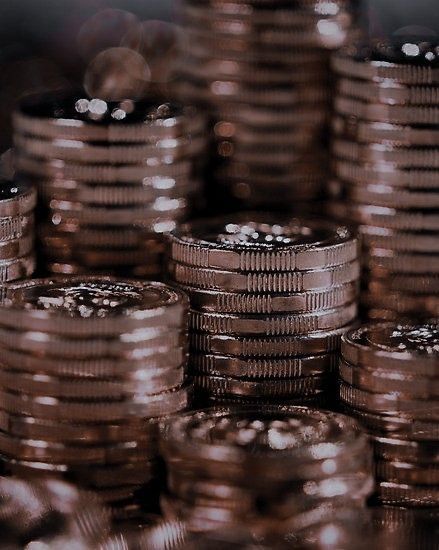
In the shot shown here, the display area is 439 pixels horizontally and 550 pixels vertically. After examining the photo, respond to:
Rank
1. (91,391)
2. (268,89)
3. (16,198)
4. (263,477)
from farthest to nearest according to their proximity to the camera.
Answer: (268,89), (16,198), (91,391), (263,477)

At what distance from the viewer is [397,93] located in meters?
1.59

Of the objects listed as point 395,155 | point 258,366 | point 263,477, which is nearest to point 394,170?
point 395,155

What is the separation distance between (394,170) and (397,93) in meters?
0.09

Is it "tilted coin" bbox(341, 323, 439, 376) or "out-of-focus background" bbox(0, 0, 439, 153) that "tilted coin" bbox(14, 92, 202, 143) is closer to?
"tilted coin" bbox(341, 323, 439, 376)

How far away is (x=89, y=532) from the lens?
4.07 ft

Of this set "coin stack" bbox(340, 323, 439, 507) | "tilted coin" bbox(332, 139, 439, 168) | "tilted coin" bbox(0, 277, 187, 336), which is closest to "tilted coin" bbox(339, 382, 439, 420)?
"coin stack" bbox(340, 323, 439, 507)

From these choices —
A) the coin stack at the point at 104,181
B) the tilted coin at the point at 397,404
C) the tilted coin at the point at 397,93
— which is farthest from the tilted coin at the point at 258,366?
the tilted coin at the point at 397,93

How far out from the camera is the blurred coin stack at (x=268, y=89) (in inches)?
71.4

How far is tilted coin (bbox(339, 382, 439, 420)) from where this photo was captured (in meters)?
1.36

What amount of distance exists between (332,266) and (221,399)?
0.19 meters

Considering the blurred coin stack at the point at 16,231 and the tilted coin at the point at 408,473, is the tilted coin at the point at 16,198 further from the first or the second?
the tilted coin at the point at 408,473

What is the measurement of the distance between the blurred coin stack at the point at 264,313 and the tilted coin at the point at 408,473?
0.50ft

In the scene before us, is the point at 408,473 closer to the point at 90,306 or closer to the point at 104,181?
the point at 90,306

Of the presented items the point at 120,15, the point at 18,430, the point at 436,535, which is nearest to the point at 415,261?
the point at 436,535
